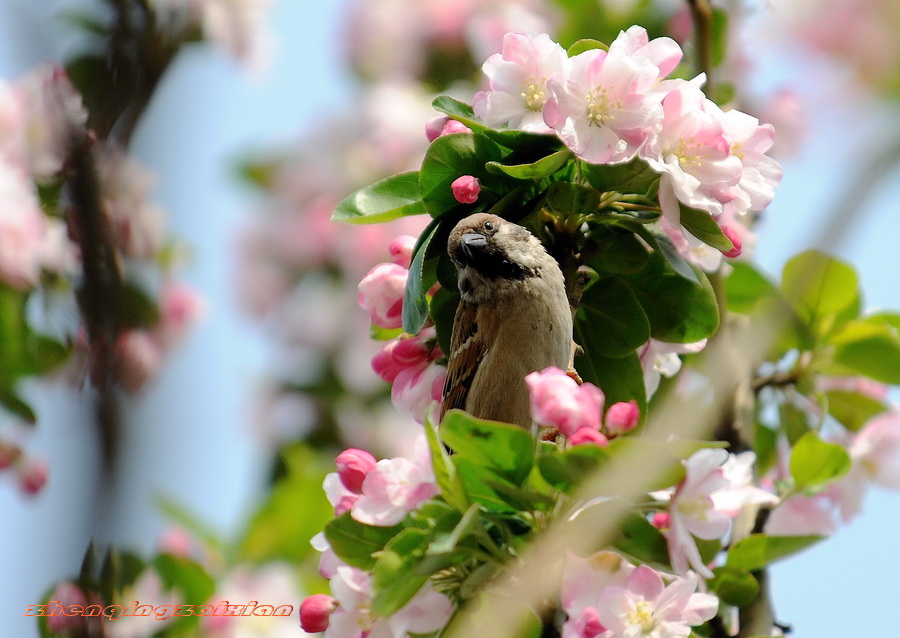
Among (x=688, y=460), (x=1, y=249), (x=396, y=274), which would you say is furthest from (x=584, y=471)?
(x=1, y=249)

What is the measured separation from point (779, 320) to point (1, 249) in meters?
2.71

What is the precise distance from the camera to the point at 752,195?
1.85 m

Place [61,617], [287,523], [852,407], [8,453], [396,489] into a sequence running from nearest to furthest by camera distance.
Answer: [396,489] < [61,617] < [852,407] < [8,453] < [287,523]

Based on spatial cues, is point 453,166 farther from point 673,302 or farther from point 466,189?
point 673,302

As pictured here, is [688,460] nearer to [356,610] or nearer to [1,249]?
[356,610]

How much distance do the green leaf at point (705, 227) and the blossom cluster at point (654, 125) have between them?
24mm

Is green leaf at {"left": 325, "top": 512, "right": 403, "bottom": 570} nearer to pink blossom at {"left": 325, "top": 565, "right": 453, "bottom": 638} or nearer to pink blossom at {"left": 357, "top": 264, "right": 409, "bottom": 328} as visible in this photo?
pink blossom at {"left": 325, "top": 565, "right": 453, "bottom": 638}

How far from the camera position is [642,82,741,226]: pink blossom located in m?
1.76

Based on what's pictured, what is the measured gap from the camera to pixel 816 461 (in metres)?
2.13

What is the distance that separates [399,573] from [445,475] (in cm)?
17

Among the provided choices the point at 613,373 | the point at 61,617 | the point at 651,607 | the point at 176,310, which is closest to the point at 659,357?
the point at 613,373

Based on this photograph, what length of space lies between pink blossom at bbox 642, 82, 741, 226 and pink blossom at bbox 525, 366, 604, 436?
1.33ft

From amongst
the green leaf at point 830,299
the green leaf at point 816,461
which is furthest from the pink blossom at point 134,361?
the green leaf at point 830,299

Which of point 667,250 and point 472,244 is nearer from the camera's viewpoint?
point 667,250
